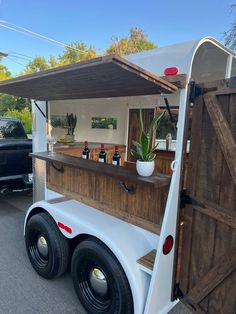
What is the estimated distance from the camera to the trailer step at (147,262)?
5.72ft

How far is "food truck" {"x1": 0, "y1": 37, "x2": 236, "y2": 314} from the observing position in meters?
1.52

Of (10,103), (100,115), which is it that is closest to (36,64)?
(10,103)

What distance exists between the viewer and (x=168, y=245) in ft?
5.77

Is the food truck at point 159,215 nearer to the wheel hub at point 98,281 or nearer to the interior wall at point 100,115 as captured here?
the wheel hub at point 98,281

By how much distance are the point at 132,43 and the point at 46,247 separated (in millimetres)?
21533

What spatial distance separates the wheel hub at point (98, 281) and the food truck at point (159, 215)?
1cm

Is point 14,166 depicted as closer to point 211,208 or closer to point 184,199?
point 184,199

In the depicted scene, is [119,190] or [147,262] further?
[119,190]

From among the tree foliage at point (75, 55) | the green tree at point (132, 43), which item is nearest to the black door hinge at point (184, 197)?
the tree foliage at point (75, 55)

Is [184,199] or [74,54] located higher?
[74,54]

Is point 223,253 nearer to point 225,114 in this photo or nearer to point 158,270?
point 158,270

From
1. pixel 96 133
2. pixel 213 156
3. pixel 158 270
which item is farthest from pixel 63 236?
pixel 96 133

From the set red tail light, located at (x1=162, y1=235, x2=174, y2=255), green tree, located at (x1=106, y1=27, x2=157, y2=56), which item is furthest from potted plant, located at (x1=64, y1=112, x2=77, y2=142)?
green tree, located at (x1=106, y1=27, x2=157, y2=56)

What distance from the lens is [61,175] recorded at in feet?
10.7
